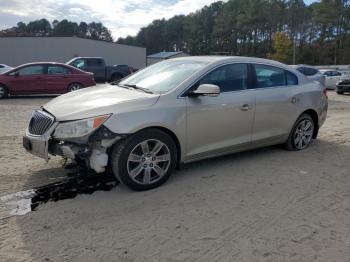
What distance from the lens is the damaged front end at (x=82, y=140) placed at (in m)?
4.62

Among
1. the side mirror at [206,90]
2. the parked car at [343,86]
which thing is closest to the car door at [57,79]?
the side mirror at [206,90]

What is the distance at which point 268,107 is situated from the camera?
6203 mm

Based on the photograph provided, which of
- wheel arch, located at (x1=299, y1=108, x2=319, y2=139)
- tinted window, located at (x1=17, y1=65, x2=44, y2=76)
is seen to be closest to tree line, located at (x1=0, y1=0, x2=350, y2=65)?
tinted window, located at (x1=17, y1=65, x2=44, y2=76)

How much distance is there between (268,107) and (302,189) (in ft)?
5.17

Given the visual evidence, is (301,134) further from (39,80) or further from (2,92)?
(2,92)

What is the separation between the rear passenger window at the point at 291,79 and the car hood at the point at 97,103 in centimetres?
266

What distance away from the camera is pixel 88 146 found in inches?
184

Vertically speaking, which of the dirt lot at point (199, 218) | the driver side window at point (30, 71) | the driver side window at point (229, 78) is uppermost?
the driver side window at point (30, 71)

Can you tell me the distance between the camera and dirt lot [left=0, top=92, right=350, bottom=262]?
3.50 m

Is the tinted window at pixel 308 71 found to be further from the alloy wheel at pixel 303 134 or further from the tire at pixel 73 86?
the alloy wheel at pixel 303 134

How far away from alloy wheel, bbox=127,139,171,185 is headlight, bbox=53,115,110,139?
517 mm

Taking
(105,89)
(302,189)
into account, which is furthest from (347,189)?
(105,89)

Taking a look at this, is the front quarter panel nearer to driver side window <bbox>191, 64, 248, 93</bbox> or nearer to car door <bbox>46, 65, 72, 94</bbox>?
driver side window <bbox>191, 64, 248, 93</bbox>

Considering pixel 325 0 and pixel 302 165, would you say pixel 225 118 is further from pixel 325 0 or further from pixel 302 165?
pixel 325 0
